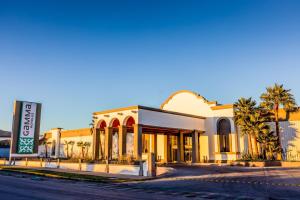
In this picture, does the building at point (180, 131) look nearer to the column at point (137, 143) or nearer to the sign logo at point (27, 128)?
the column at point (137, 143)

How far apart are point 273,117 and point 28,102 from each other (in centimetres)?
4293

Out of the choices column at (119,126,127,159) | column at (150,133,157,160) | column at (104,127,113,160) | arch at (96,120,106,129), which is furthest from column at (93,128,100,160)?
column at (150,133,157,160)

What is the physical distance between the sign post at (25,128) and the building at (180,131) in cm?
1086

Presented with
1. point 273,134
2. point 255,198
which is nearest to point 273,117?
point 273,134

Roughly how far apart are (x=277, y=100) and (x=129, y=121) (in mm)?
24439

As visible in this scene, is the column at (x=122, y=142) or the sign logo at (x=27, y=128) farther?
the sign logo at (x=27, y=128)

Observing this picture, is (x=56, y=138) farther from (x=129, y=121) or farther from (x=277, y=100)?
(x=277, y=100)

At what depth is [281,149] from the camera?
43688 millimetres

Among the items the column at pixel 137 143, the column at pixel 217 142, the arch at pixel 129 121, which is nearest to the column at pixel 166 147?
the column at pixel 217 142

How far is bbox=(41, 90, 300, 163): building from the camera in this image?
4033 cm

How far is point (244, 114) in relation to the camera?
143 ft

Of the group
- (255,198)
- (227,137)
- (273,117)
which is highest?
(273,117)

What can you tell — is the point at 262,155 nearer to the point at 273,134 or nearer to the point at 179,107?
the point at 273,134

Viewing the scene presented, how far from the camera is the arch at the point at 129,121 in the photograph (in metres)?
40.5
